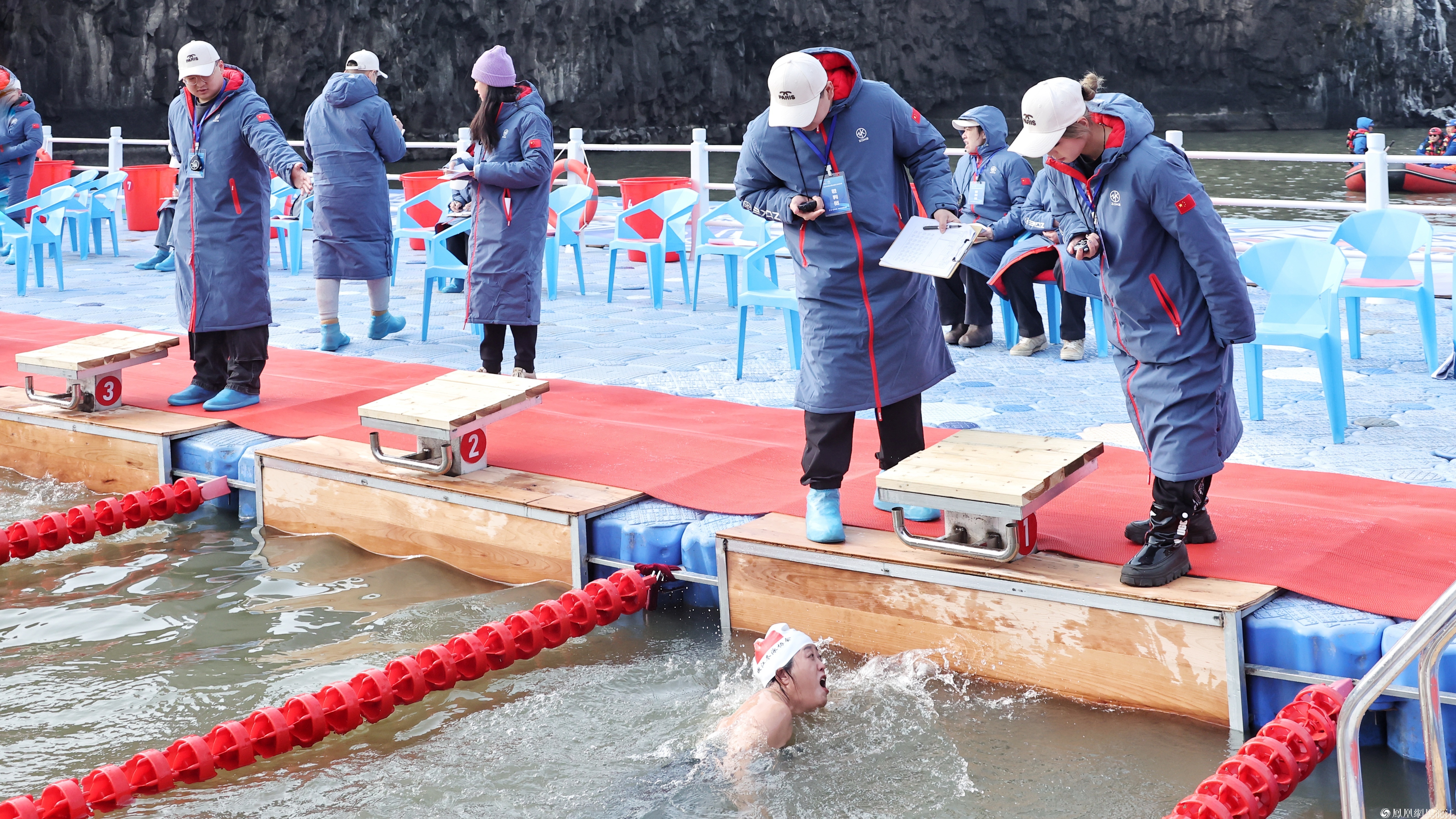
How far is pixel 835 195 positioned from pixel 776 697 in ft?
4.60

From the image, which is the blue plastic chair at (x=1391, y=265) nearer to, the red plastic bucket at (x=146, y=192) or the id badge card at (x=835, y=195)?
the id badge card at (x=835, y=195)

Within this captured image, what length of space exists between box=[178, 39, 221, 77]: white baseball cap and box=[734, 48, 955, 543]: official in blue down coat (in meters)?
2.82

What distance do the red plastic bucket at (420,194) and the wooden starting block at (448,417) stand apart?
409cm

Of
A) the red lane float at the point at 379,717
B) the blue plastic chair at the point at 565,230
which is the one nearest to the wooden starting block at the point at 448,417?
the red lane float at the point at 379,717

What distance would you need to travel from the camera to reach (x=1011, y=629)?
3.36 meters

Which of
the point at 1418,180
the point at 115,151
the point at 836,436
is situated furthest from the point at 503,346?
the point at 1418,180

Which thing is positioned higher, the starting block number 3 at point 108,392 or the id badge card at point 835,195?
the id badge card at point 835,195

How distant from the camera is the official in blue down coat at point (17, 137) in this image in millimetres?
11031

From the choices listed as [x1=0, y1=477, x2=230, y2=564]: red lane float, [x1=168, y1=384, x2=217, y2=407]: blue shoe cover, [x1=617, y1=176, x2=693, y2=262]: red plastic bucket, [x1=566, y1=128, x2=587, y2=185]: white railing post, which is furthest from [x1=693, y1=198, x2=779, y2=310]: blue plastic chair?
[x1=0, y1=477, x2=230, y2=564]: red lane float

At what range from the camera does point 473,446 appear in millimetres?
4625

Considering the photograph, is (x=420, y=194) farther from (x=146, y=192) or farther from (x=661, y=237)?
(x=146, y=192)

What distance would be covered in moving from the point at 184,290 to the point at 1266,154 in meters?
6.30

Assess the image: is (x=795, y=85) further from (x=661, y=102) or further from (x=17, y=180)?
(x=661, y=102)

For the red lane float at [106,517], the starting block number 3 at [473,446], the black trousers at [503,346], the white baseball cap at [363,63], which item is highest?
the white baseball cap at [363,63]
